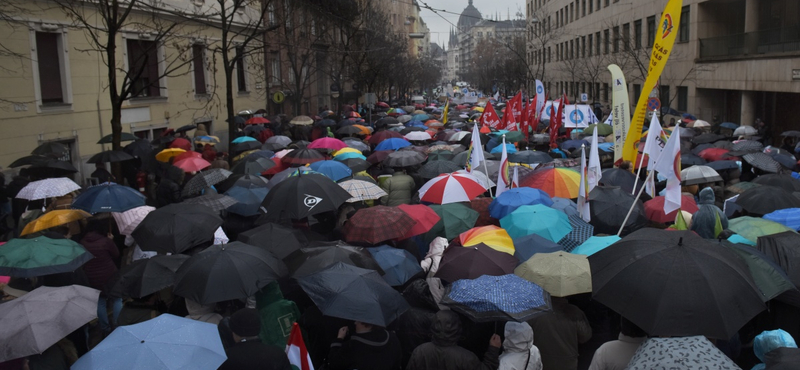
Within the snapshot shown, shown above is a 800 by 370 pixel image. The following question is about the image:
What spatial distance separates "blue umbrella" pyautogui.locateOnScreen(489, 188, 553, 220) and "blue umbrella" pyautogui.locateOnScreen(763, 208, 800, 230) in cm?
269

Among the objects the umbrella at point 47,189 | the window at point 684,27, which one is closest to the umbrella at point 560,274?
the umbrella at point 47,189

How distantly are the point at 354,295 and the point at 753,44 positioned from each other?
26623 mm

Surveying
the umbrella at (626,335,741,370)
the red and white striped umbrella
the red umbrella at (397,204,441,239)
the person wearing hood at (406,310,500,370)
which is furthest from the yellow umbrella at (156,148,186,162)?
the umbrella at (626,335,741,370)

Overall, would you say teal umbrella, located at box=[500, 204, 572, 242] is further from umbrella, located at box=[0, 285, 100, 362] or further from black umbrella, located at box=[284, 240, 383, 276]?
umbrella, located at box=[0, 285, 100, 362]

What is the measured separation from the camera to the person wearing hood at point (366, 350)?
546 cm

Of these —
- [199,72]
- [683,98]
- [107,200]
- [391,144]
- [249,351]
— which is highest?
[199,72]

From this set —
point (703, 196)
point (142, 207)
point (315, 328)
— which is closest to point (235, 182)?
point (142, 207)

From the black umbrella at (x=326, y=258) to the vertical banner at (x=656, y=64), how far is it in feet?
23.6

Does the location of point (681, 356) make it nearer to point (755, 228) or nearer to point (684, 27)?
point (755, 228)

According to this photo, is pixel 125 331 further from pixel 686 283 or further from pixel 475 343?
pixel 686 283

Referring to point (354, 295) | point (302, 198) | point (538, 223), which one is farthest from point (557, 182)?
point (354, 295)

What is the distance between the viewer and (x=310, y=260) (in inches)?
267

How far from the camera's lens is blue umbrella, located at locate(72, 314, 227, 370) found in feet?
14.4

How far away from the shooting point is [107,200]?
958cm
